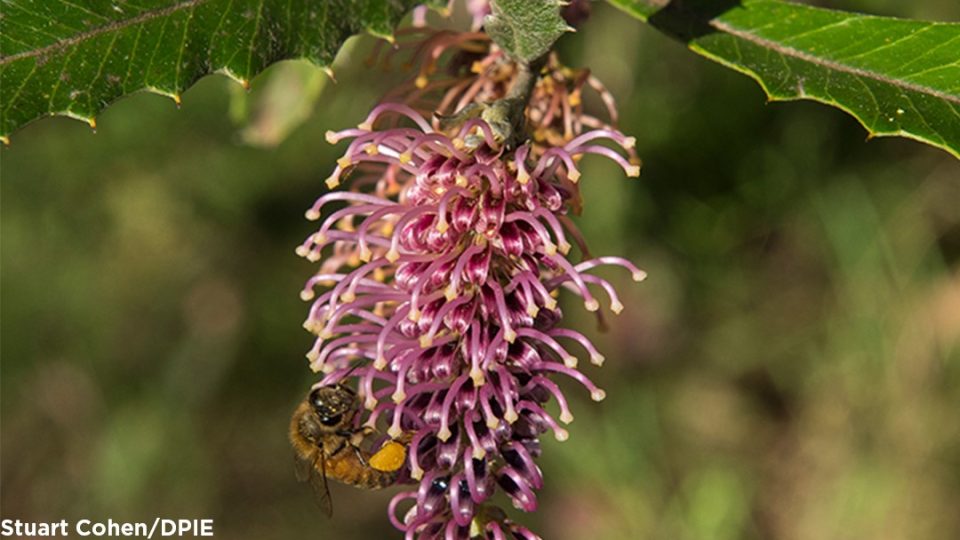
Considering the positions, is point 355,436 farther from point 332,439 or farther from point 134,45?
point 134,45

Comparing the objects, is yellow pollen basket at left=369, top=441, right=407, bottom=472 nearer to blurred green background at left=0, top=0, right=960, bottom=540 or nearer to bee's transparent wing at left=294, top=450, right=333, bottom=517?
bee's transparent wing at left=294, top=450, right=333, bottom=517

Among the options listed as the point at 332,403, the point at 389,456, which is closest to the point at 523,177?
the point at 389,456

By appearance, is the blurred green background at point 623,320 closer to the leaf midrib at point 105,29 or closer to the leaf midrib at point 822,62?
the leaf midrib at point 822,62

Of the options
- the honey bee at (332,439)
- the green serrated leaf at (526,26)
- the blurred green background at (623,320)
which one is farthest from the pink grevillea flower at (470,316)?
the blurred green background at (623,320)

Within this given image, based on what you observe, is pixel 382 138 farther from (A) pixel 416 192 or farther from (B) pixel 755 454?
(B) pixel 755 454

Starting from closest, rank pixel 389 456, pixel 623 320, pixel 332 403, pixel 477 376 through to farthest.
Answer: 1. pixel 477 376
2. pixel 389 456
3. pixel 332 403
4. pixel 623 320
